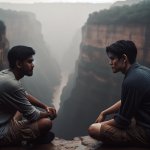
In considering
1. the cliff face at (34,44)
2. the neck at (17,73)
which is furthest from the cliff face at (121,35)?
the neck at (17,73)

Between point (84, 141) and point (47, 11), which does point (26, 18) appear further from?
point (47, 11)

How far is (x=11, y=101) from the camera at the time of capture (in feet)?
14.6

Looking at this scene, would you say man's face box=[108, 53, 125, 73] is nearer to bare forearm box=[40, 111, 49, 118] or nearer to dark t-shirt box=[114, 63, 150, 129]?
dark t-shirt box=[114, 63, 150, 129]

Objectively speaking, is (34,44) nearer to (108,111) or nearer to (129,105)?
(108,111)

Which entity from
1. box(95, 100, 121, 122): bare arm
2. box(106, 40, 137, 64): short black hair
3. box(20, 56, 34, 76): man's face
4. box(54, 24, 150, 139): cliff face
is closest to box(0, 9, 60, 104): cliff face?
box(54, 24, 150, 139): cliff face

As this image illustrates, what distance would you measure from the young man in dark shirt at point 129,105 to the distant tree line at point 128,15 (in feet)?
60.6

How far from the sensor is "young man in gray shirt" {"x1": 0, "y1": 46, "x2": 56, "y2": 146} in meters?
4.44

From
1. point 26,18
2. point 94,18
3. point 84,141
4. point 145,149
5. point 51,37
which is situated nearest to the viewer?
point 145,149

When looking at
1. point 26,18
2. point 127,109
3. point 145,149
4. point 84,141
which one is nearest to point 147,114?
point 127,109

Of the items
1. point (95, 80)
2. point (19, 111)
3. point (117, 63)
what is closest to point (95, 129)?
point (117, 63)

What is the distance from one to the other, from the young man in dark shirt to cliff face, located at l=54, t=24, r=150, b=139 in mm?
17458

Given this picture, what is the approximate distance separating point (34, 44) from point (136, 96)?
5909 centimetres

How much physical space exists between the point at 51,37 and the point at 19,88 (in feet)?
360

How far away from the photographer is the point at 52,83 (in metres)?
53.3
